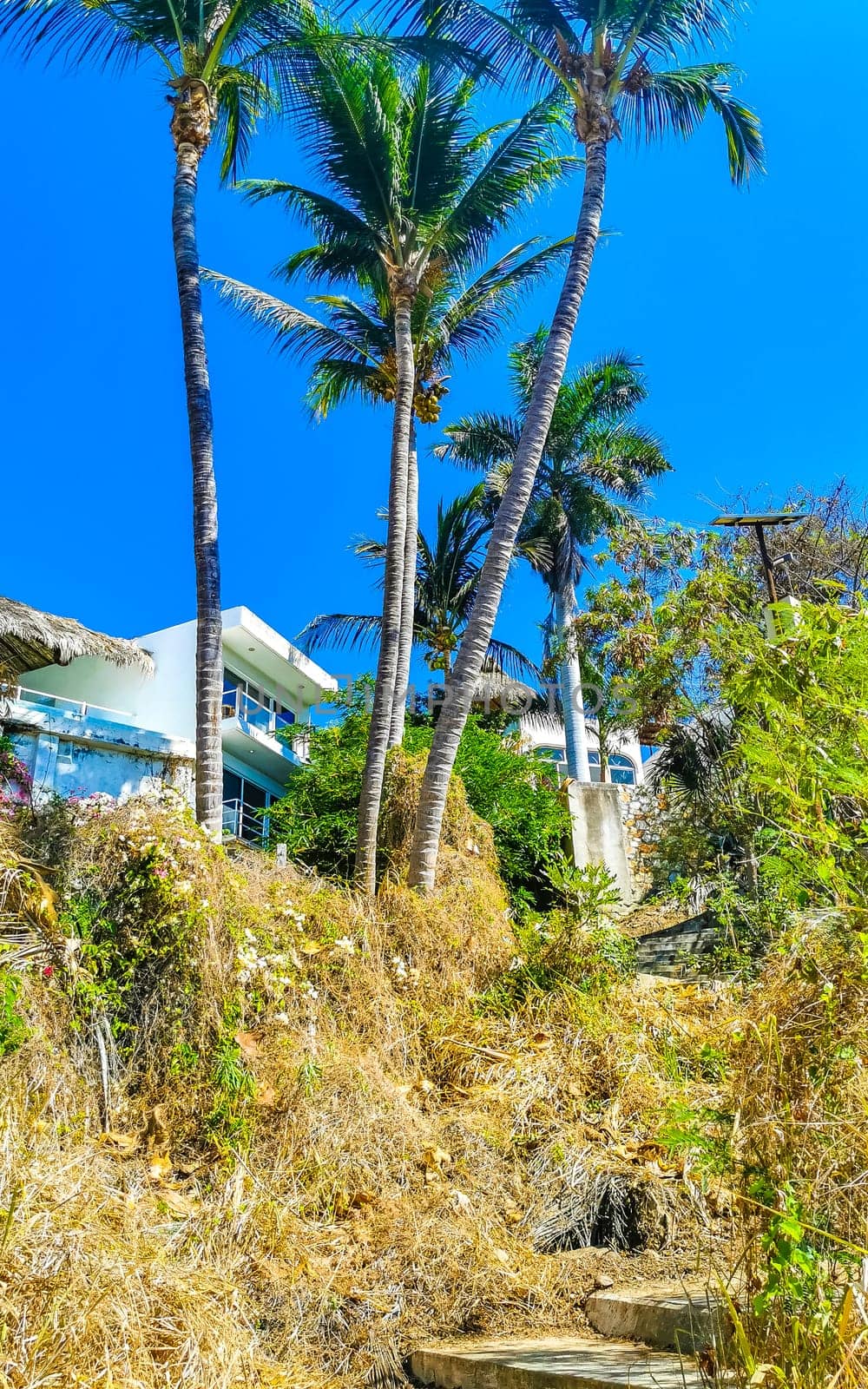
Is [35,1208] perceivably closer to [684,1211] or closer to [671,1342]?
[671,1342]

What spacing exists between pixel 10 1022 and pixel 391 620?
5.99 m

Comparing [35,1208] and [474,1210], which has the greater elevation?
[35,1208]

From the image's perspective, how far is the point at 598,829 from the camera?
14656mm

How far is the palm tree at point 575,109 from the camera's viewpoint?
948 cm

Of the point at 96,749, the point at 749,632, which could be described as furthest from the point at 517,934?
the point at 96,749

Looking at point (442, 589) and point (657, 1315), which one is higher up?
point (442, 589)

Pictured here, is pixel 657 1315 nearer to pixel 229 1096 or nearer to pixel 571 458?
pixel 229 1096

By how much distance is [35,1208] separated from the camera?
145 inches

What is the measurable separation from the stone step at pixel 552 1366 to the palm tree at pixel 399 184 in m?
6.59

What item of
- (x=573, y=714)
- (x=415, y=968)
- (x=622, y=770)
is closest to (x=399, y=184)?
(x=415, y=968)

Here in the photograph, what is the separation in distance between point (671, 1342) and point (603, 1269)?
134cm

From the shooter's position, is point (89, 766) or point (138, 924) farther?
point (89, 766)

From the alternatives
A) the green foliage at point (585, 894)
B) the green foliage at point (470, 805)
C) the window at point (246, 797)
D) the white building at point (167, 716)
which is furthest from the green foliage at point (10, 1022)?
the window at point (246, 797)

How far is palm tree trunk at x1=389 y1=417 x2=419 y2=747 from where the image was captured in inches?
451
